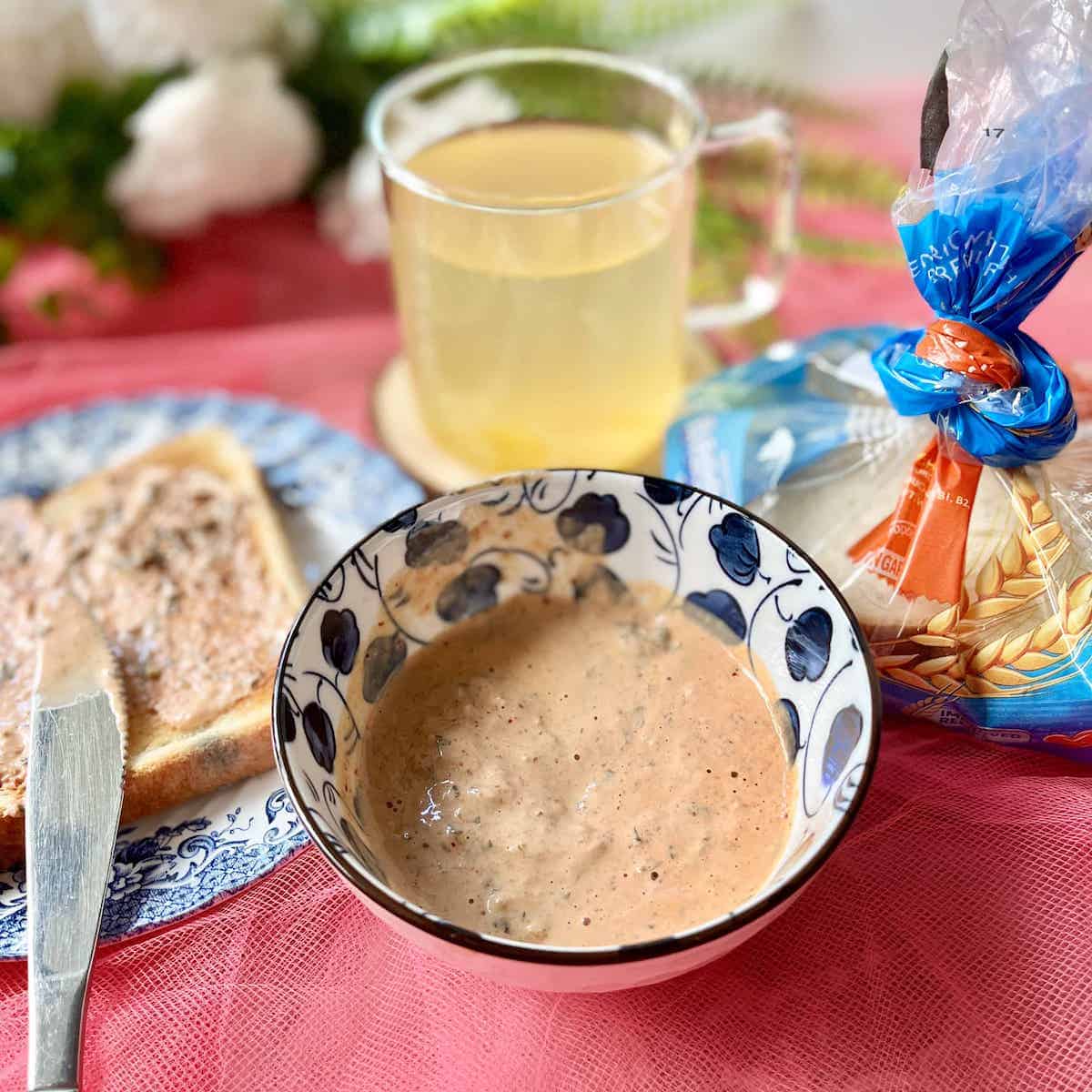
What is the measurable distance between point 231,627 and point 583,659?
0.40m

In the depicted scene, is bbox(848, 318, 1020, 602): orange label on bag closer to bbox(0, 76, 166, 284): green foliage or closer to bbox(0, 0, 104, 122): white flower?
bbox(0, 76, 166, 284): green foliage

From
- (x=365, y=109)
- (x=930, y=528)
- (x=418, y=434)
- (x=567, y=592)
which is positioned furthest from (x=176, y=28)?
(x=930, y=528)

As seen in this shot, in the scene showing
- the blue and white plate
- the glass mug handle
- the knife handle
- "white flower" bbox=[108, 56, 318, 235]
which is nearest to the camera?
the knife handle

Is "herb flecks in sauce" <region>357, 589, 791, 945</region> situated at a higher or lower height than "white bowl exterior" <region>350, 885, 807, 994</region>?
lower

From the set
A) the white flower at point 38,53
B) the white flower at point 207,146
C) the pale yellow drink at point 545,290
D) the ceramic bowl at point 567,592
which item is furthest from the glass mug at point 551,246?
the white flower at point 38,53

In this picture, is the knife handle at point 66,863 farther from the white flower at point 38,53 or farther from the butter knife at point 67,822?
the white flower at point 38,53

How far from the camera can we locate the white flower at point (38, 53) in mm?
1832

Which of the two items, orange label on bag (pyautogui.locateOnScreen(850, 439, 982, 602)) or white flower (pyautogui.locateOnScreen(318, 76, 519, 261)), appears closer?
orange label on bag (pyautogui.locateOnScreen(850, 439, 982, 602))

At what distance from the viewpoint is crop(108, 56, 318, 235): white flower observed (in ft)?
5.98

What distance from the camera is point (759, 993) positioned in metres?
1.05

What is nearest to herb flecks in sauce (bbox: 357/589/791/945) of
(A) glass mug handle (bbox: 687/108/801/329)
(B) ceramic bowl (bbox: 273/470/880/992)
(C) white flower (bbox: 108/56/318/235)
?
(B) ceramic bowl (bbox: 273/470/880/992)

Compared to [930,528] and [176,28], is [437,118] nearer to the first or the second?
[176,28]

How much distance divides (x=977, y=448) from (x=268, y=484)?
0.88m

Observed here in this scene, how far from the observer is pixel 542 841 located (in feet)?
3.44
